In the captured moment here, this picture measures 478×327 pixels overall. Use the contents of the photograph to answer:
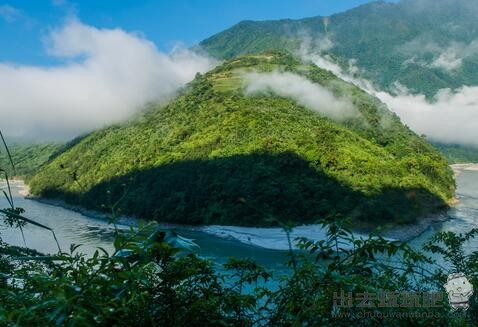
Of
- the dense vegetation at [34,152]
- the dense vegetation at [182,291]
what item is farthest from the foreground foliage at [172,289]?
the dense vegetation at [34,152]

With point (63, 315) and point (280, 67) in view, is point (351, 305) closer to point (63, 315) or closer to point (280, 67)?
point (63, 315)

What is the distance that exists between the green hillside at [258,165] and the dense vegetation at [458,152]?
6394 cm

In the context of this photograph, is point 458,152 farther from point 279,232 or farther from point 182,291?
point 182,291

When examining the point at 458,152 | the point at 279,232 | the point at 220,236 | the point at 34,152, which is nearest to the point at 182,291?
the point at 279,232

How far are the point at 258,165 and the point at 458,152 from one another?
108 m

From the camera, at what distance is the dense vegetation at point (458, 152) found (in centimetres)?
12088

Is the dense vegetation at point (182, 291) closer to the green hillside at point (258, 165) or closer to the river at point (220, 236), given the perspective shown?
the river at point (220, 236)

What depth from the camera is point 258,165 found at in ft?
149

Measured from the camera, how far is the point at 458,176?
8944 centimetres

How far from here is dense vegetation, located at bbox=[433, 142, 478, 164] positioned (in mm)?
120875

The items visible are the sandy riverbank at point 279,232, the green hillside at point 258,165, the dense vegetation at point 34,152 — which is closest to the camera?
the sandy riverbank at point 279,232

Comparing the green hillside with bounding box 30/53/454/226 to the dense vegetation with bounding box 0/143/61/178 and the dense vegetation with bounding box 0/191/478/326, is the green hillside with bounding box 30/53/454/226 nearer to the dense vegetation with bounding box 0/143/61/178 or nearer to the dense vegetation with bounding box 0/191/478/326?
the dense vegetation with bounding box 0/191/478/326

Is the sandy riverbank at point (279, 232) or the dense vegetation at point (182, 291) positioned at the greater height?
the dense vegetation at point (182, 291)

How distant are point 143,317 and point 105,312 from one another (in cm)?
32
